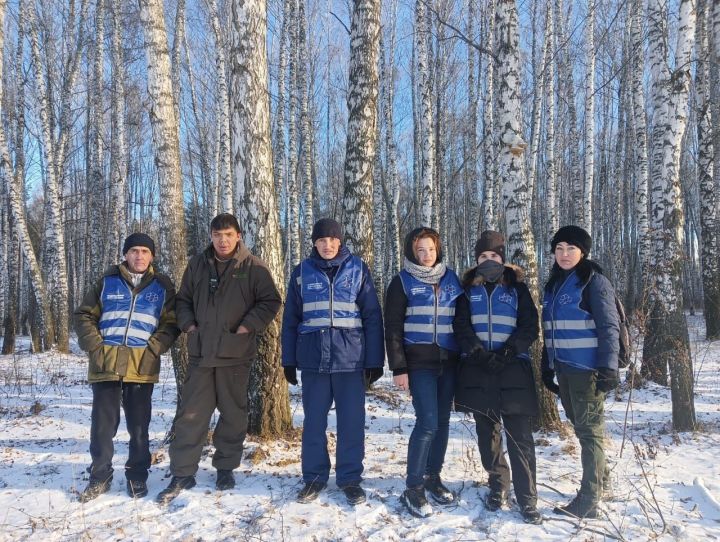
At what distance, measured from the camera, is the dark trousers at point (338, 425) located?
11.4 ft

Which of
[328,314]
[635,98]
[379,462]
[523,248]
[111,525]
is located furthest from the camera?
[635,98]

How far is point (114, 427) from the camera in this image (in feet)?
11.8

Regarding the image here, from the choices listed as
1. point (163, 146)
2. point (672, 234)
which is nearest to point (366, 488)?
point (163, 146)

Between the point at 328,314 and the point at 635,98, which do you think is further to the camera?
the point at 635,98

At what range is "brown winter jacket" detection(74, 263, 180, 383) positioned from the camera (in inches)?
138

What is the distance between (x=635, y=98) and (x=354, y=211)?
9066 mm

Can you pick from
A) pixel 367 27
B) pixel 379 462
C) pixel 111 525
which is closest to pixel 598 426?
pixel 379 462

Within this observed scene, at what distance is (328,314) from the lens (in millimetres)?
3467

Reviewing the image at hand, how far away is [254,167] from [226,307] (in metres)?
1.54

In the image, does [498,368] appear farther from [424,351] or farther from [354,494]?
[354,494]

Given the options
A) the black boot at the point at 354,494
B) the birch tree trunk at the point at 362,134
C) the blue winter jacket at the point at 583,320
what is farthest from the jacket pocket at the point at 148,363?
the blue winter jacket at the point at 583,320

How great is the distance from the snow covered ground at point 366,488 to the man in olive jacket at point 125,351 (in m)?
0.24

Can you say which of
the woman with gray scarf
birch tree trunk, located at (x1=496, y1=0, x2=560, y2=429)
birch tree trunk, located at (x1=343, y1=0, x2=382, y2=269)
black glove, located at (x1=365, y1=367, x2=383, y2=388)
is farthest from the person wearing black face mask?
birch tree trunk, located at (x1=343, y1=0, x2=382, y2=269)

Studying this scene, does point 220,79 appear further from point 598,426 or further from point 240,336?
point 598,426
